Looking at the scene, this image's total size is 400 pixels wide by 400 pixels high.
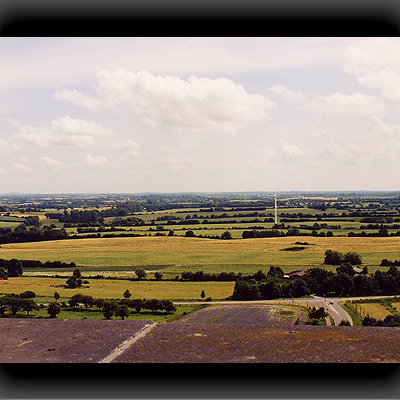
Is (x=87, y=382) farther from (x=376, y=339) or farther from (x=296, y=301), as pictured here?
(x=296, y=301)

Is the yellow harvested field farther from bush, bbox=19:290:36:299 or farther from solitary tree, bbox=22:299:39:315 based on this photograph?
solitary tree, bbox=22:299:39:315

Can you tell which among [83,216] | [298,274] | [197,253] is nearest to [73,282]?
[197,253]

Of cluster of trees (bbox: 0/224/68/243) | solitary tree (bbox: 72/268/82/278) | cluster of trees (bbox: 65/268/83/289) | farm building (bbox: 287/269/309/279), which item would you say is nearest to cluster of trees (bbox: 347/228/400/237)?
farm building (bbox: 287/269/309/279)

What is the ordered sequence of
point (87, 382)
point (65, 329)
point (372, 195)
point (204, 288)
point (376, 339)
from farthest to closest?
1. point (372, 195)
2. point (204, 288)
3. point (65, 329)
4. point (376, 339)
5. point (87, 382)

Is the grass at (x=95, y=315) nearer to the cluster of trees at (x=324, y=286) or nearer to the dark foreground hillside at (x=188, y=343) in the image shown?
the cluster of trees at (x=324, y=286)

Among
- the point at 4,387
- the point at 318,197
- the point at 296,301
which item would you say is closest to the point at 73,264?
the point at 296,301

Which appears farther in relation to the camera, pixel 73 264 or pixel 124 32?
pixel 73 264
